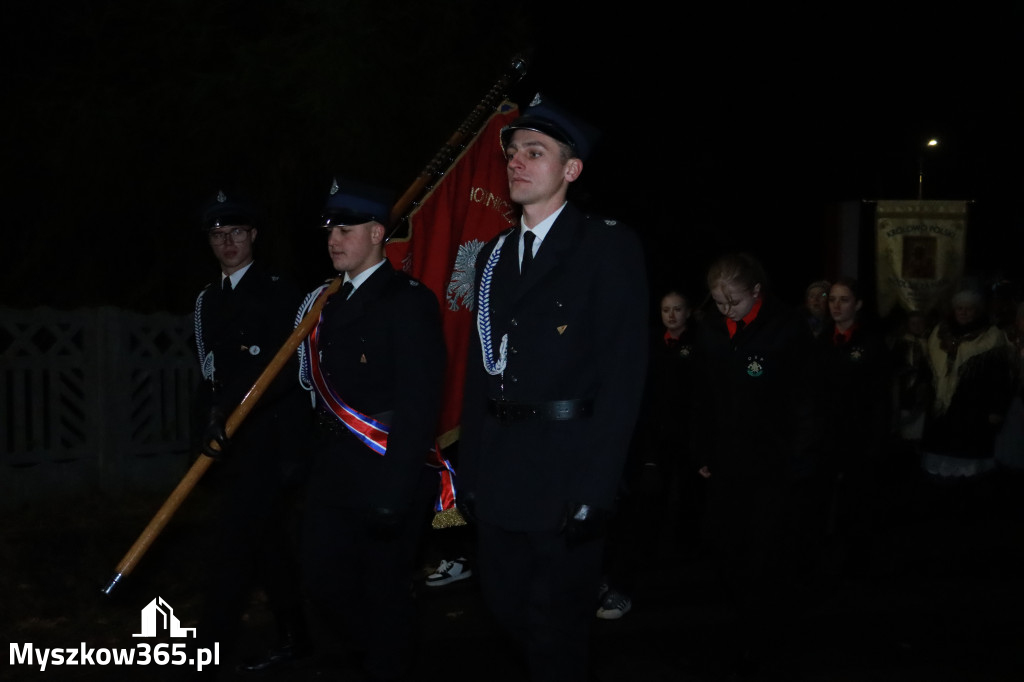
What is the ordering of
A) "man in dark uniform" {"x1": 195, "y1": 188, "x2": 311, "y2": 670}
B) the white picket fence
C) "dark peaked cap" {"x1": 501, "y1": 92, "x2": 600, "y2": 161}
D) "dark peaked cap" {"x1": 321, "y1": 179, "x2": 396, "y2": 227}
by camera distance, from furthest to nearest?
1. the white picket fence
2. "man in dark uniform" {"x1": 195, "y1": 188, "x2": 311, "y2": 670}
3. "dark peaked cap" {"x1": 321, "y1": 179, "x2": 396, "y2": 227}
4. "dark peaked cap" {"x1": 501, "y1": 92, "x2": 600, "y2": 161}

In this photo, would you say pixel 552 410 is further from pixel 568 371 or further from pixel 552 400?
pixel 568 371

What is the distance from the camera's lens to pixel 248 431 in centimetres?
504

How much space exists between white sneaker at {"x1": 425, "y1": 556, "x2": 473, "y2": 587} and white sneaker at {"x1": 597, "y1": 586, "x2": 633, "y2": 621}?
1.06m

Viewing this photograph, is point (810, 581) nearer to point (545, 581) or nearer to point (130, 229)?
point (545, 581)

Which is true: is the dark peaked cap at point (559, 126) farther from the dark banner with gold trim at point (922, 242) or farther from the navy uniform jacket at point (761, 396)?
the dark banner with gold trim at point (922, 242)

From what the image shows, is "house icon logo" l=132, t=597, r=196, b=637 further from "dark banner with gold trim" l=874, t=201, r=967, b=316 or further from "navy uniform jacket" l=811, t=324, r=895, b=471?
"dark banner with gold trim" l=874, t=201, r=967, b=316

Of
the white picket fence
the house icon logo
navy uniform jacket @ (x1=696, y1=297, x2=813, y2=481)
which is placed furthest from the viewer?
the white picket fence

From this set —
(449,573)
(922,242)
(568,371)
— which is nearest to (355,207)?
(568,371)

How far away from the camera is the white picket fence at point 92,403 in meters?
8.80

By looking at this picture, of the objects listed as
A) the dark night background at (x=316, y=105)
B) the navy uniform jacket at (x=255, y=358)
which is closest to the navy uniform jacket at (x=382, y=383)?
the navy uniform jacket at (x=255, y=358)

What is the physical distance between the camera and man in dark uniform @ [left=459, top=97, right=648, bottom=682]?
364 centimetres

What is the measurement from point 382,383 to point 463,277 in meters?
1.92

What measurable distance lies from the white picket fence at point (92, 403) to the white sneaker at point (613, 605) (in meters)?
4.34

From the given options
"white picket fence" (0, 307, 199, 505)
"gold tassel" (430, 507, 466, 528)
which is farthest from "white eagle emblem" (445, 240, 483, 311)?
"white picket fence" (0, 307, 199, 505)
